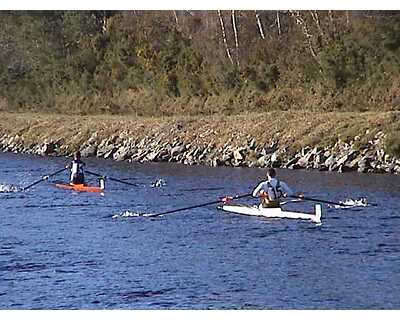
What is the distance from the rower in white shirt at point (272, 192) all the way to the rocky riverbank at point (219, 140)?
1761mm

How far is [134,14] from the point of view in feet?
29.2

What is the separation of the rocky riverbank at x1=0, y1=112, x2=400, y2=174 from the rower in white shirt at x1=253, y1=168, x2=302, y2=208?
1.76 metres

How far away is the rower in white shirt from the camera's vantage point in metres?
8.97

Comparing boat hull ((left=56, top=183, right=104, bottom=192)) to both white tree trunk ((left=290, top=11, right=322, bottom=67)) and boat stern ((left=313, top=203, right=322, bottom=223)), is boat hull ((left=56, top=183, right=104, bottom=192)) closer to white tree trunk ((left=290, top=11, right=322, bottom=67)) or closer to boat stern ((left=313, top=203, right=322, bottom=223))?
boat stern ((left=313, top=203, right=322, bottom=223))

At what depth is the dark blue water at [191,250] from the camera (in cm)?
746

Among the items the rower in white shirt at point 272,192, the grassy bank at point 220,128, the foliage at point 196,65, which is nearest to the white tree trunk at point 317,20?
the foliage at point 196,65

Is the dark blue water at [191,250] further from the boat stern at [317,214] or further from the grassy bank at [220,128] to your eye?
the grassy bank at [220,128]

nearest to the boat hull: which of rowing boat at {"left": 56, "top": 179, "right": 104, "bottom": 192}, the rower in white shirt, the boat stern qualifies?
rowing boat at {"left": 56, "top": 179, "right": 104, "bottom": 192}

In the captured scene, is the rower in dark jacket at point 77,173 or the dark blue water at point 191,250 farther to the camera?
the rower in dark jacket at point 77,173

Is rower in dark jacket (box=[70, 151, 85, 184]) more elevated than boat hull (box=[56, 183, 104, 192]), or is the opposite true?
rower in dark jacket (box=[70, 151, 85, 184])

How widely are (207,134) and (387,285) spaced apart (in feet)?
13.3

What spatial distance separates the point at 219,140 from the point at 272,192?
2.30m

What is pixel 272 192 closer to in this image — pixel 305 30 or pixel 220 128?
pixel 305 30
